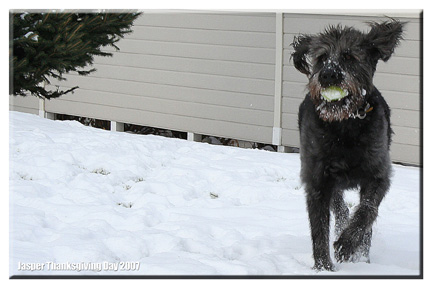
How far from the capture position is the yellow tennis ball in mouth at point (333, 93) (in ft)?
13.9

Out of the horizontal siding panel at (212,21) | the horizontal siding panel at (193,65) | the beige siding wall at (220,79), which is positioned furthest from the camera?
the horizontal siding panel at (193,65)

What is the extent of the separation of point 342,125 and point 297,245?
1.15 meters

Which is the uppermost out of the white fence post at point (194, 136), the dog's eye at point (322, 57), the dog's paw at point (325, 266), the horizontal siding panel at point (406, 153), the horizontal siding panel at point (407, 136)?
the dog's eye at point (322, 57)

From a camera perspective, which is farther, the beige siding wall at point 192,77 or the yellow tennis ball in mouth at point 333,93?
the beige siding wall at point 192,77

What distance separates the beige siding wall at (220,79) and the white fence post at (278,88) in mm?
20

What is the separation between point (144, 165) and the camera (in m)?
7.62

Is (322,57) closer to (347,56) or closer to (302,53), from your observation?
(347,56)

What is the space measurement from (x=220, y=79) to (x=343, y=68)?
5.81 meters

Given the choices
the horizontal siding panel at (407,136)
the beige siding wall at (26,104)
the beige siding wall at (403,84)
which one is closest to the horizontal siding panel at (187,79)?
the beige siding wall at (403,84)

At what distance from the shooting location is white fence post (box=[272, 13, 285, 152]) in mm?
9180

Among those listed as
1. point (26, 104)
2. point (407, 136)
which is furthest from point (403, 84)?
point (26, 104)

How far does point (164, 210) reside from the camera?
238 inches

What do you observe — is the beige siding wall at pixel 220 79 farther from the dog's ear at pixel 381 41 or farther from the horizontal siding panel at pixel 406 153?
the dog's ear at pixel 381 41
